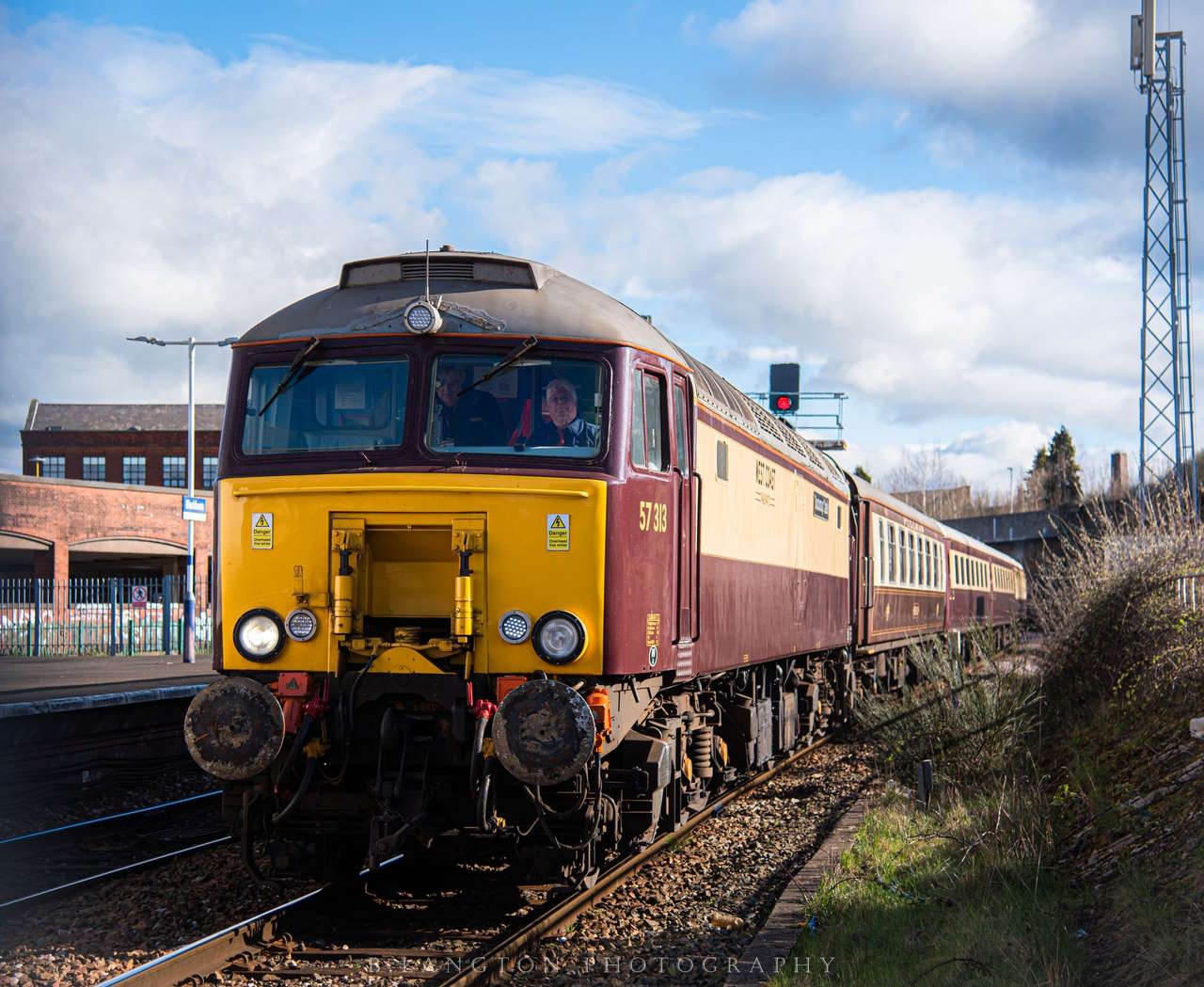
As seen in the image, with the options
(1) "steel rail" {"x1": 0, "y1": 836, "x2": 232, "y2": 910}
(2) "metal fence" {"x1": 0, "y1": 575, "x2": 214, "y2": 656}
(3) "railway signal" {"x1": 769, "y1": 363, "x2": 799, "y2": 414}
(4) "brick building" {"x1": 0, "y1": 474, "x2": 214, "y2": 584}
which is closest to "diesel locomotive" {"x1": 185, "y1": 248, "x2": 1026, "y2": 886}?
(1) "steel rail" {"x1": 0, "y1": 836, "x2": 232, "y2": 910}

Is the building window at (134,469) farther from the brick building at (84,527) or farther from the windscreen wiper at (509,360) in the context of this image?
the windscreen wiper at (509,360)

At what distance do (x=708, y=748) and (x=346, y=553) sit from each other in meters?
3.84

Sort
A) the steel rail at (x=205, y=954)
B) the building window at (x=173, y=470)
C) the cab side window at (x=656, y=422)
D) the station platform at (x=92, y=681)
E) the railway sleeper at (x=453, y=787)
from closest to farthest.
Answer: the steel rail at (x=205, y=954), the railway sleeper at (x=453, y=787), the cab side window at (x=656, y=422), the station platform at (x=92, y=681), the building window at (x=173, y=470)

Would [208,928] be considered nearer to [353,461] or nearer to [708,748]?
[353,461]

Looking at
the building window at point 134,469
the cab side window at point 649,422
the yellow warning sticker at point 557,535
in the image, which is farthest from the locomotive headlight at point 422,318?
the building window at point 134,469

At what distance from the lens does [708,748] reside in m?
9.72

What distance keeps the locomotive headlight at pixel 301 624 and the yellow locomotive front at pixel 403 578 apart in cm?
1

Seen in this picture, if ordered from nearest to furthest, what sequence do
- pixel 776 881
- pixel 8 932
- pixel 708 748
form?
pixel 8 932, pixel 776 881, pixel 708 748

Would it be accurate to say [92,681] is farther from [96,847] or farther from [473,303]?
[473,303]

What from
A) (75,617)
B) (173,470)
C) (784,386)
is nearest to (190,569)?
(75,617)

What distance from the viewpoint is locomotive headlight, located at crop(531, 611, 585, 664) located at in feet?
22.8

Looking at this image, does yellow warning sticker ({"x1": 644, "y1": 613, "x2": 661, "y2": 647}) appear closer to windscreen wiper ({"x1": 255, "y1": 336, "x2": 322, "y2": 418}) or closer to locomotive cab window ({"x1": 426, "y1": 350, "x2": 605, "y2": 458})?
locomotive cab window ({"x1": 426, "y1": 350, "x2": 605, "y2": 458})

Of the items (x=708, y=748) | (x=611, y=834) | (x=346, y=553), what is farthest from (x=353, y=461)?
(x=708, y=748)

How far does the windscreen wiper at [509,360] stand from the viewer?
7.30 metres
